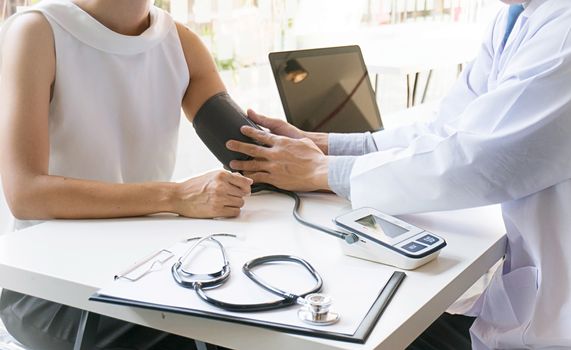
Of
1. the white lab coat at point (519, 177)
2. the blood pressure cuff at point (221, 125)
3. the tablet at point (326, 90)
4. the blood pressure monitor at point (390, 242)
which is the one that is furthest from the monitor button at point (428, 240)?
the tablet at point (326, 90)

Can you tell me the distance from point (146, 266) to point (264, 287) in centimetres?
17

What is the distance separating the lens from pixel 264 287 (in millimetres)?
813

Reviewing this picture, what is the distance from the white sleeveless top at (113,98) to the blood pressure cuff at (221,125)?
0.35ft

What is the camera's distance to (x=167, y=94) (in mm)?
1506

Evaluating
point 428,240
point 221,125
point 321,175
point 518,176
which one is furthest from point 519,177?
point 221,125

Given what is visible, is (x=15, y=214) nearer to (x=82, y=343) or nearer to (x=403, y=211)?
(x=82, y=343)

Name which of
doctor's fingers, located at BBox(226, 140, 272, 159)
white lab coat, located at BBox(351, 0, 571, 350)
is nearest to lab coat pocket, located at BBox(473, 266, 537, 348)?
white lab coat, located at BBox(351, 0, 571, 350)

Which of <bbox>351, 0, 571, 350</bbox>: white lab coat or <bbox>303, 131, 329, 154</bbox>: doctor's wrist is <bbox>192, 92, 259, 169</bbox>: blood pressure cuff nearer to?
<bbox>303, 131, 329, 154</bbox>: doctor's wrist

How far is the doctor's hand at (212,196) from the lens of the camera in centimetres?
112

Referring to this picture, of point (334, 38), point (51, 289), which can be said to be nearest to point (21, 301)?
point (51, 289)

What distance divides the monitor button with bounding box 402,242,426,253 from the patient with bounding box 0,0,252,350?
1.08 ft

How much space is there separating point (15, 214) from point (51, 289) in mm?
324

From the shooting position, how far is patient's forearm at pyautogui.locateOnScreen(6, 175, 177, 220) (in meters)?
1.11

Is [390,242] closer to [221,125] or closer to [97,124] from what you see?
[221,125]
